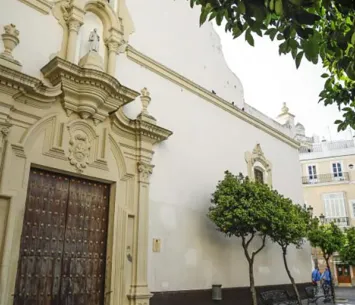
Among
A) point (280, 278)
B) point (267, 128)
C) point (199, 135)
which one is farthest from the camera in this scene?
point (267, 128)

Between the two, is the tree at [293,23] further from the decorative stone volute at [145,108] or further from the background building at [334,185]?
the background building at [334,185]

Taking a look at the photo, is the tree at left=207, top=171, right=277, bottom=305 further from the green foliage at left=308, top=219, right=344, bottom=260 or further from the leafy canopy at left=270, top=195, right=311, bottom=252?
the green foliage at left=308, top=219, right=344, bottom=260

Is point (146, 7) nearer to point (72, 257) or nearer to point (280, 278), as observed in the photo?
point (72, 257)

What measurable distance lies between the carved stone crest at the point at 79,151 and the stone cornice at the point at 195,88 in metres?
2.75

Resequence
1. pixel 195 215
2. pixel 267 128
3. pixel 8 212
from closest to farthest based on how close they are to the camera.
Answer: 1. pixel 8 212
2. pixel 195 215
3. pixel 267 128

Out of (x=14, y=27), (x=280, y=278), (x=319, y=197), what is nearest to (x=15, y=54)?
(x=14, y=27)

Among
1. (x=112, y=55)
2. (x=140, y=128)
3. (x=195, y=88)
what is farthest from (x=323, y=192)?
(x=112, y=55)

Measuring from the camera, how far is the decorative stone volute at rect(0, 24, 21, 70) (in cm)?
602

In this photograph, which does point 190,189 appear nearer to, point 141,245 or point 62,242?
point 141,245

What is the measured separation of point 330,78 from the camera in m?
5.04

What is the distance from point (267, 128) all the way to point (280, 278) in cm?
523

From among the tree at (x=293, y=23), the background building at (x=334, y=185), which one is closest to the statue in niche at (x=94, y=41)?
the tree at (x=293, y=23)

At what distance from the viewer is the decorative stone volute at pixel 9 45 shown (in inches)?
237

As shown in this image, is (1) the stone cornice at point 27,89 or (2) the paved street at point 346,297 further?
(2) the paved street at point 346,297
